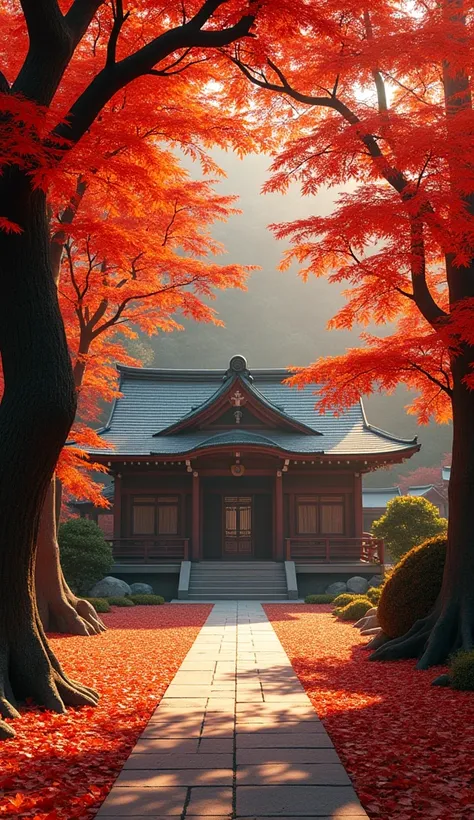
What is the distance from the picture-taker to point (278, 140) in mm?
11281

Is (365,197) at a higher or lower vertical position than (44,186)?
higher

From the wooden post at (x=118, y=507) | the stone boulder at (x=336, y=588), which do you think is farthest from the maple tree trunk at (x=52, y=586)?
the wooden post at (x=118, y=507)

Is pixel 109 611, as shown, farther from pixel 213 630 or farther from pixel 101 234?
pixel 101 234

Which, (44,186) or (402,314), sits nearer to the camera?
(44,186)

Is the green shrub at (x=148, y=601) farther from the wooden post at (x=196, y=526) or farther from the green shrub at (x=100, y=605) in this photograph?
the wooden post at (x=196, y=526)

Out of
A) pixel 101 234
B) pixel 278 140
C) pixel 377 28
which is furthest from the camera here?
pixel 278 140

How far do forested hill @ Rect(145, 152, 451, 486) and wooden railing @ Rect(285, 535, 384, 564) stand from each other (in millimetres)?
34465

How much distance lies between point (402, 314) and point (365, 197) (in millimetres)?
3507

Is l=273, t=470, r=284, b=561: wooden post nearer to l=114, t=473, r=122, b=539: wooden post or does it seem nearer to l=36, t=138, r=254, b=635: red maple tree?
l=114, t=473, r=122, b=539: wooden post

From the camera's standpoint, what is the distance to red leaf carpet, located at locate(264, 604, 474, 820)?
14.2 feet

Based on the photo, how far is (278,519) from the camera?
24.6 meters

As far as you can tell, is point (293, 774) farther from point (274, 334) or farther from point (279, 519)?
point (274, 334)

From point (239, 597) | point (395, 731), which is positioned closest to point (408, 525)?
point (239, 597)

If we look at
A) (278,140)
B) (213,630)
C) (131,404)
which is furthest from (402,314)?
(131,404)
